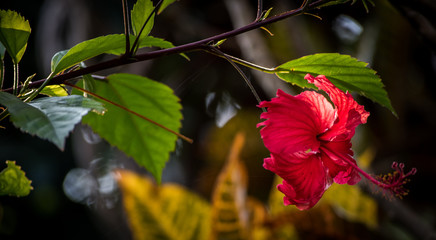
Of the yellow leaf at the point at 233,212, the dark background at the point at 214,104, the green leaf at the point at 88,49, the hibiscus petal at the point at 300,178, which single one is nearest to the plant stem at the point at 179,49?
the green leaf at the point at 88,49

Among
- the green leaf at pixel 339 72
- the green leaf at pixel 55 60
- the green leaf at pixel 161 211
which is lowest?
the green leaf at pixel 161 211

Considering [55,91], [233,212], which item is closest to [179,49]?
[55,91]

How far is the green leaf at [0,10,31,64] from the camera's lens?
39 centimetres

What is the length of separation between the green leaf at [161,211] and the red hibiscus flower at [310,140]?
0.93 meters

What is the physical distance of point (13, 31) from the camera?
393mm

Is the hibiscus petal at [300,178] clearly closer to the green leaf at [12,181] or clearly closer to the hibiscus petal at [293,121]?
the hibiscus petal at [293,121]

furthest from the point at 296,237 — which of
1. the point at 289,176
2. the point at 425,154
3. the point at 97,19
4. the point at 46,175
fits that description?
the point at 46,175

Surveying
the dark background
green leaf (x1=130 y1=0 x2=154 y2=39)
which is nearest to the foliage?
the dark background

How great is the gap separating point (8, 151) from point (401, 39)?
75.3 inches

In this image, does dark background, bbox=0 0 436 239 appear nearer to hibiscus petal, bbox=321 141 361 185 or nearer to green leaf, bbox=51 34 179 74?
hibiscus petal, bbox=321 141 361 185

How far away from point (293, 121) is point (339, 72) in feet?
0.22

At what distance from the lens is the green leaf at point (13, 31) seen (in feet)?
1.27

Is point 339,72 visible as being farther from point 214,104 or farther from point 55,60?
point 214,104

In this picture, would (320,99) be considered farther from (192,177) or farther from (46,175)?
(46,175)
